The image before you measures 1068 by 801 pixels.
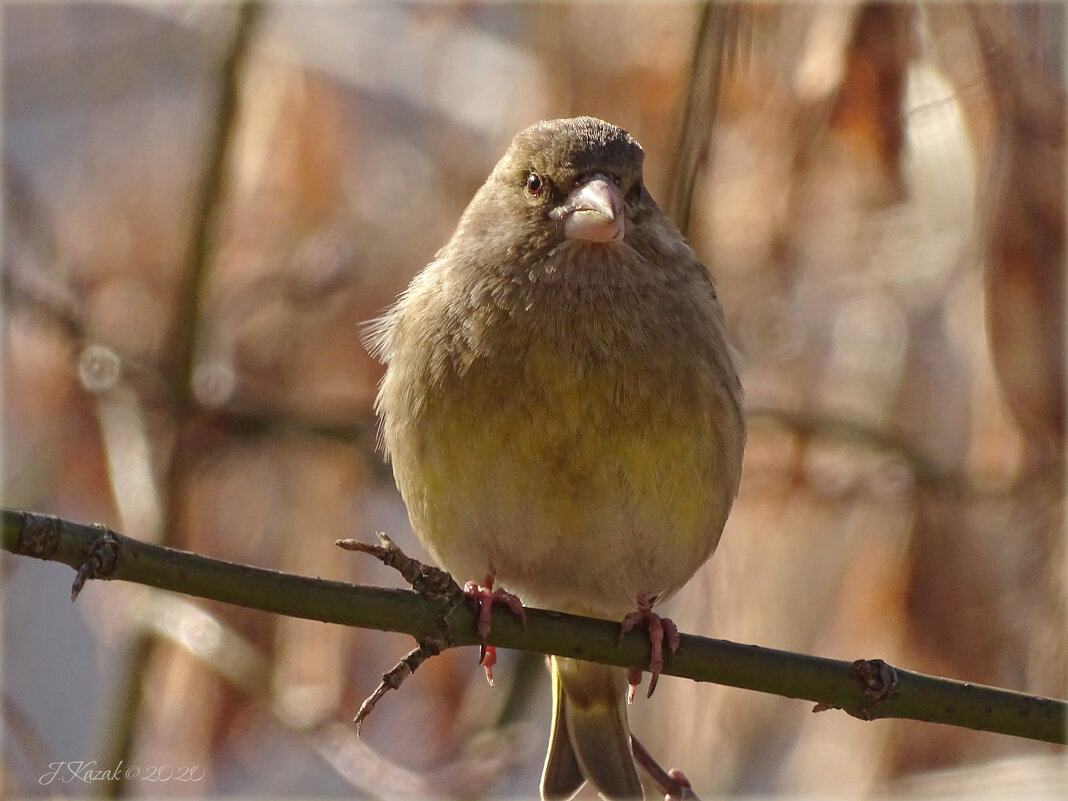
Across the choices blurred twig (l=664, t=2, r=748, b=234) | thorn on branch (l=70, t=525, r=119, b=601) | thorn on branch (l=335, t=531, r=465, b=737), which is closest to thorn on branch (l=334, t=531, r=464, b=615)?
thorn on branch (l=335, t=531, r=465, b=737)

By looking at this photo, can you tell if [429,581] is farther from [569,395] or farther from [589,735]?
[589,735]

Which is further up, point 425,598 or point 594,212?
point 594,212

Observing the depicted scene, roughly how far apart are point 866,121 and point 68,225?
149 inches

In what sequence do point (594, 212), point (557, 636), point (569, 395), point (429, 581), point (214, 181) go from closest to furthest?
point (429, 581) → point (557, 636) → point (569, 395) → point (594, 212) → point (214, 181)

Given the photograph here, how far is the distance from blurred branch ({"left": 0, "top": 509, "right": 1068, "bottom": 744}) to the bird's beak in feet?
3.59

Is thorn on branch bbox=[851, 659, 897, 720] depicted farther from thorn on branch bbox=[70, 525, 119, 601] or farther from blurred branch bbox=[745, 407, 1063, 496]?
blurred branch bbox=[745, 407, 1063, 496]

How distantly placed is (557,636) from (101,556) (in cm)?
106

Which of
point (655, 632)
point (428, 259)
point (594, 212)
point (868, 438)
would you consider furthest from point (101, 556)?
point (428, 259)

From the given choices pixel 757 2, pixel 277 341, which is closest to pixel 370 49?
pixel 277 341

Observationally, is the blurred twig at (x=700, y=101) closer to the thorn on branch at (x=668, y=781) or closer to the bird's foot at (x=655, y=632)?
the bird's foot at (x=655, y=632)

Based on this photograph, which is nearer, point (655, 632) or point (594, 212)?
point (655, 632)

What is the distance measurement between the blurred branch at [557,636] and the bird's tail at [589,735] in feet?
3.58

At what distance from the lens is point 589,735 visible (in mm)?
4414

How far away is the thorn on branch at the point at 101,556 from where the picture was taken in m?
2.52
